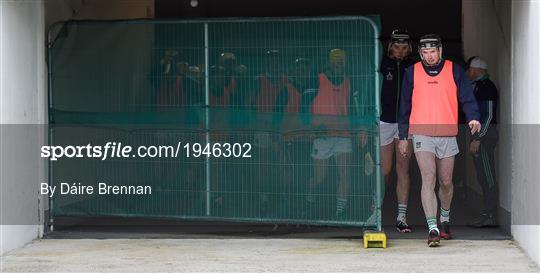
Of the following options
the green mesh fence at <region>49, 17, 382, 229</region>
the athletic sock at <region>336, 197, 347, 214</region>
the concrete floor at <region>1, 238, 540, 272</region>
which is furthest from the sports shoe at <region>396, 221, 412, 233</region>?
the athletic sock at <region>336, 197, 347, 214</region>

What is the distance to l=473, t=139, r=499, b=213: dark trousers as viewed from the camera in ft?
31.1

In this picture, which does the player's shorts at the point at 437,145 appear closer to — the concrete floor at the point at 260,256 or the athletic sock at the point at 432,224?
the athletic sock at the point at 432,224

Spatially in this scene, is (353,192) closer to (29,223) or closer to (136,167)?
(136,167)

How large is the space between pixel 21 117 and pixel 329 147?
2774 millimetres

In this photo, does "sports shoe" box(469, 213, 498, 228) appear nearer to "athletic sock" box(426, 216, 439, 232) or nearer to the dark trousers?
the dark trousers

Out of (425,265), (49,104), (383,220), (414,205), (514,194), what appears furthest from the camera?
(414,205)

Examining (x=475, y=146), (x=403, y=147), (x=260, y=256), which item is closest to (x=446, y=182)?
(x=403, y=147)

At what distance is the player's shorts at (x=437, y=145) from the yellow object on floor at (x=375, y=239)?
827 millimetres

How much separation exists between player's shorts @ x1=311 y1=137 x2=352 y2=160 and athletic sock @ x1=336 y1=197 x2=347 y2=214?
1.35 ft

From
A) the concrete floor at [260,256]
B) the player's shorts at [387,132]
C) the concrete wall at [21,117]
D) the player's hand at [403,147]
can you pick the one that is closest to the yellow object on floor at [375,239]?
the concrete floor at [260,256]

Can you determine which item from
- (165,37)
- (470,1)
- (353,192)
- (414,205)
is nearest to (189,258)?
(353,192)

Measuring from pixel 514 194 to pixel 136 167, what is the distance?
355 centimetres

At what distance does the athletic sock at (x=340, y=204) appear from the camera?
28.2ft

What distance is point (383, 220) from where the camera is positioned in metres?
10.1
